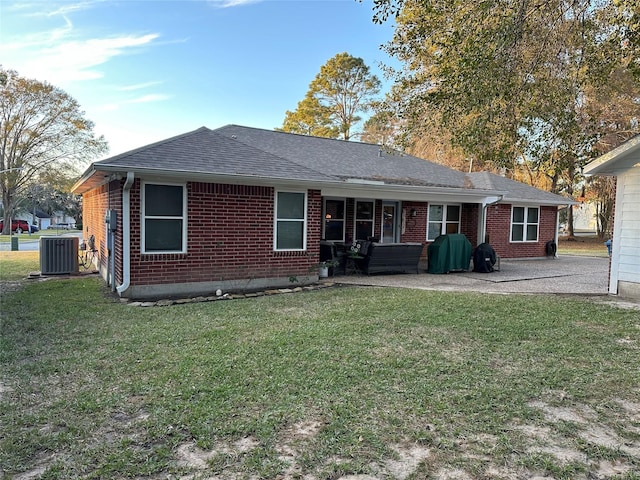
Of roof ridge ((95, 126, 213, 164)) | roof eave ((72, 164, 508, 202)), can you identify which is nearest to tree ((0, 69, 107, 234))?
roof eave ((72, 164, 508, 202))

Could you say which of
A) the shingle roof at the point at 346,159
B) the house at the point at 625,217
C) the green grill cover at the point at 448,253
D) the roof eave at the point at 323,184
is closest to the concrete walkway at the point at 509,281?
the green grill cover at the point at 448,253

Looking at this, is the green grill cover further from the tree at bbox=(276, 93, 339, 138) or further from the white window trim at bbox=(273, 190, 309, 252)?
the tree at bbox=(276, 93, 339, 138)

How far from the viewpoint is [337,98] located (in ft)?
114

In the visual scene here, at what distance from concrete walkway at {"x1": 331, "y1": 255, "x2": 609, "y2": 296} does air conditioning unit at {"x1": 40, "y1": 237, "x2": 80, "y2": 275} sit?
709cm

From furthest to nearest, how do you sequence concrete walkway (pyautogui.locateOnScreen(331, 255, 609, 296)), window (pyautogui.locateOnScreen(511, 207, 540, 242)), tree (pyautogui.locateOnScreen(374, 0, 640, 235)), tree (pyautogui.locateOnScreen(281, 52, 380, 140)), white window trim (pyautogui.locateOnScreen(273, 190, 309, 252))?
tree (pyautogui.locateOnScreen(281, 52, 380, 140))
window (pyautogui.locateOnScreen(511, 207, 540, 242))
concrete walkway (pyautogui.locateOnScreen(331, 255, 609, 296))
white window trim (pyautogui.locateOnScreen(273, 190, 309, 252))
tree (pyautogui.locateOnScreen(374, 0, 640, 235))

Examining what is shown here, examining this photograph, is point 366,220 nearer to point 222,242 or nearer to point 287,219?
point 287,219

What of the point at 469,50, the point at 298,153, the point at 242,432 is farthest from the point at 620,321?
the point at 298,153

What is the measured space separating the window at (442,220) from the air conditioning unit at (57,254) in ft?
35.6

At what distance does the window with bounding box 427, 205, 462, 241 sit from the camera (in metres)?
14.6

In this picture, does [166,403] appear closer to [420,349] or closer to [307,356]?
[307,356]

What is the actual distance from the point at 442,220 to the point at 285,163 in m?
6.97

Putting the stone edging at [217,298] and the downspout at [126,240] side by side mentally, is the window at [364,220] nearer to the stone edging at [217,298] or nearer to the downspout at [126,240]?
the stone edging at [217,298]

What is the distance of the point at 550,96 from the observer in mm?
6625

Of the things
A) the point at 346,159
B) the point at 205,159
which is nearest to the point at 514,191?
the point at 346,159
